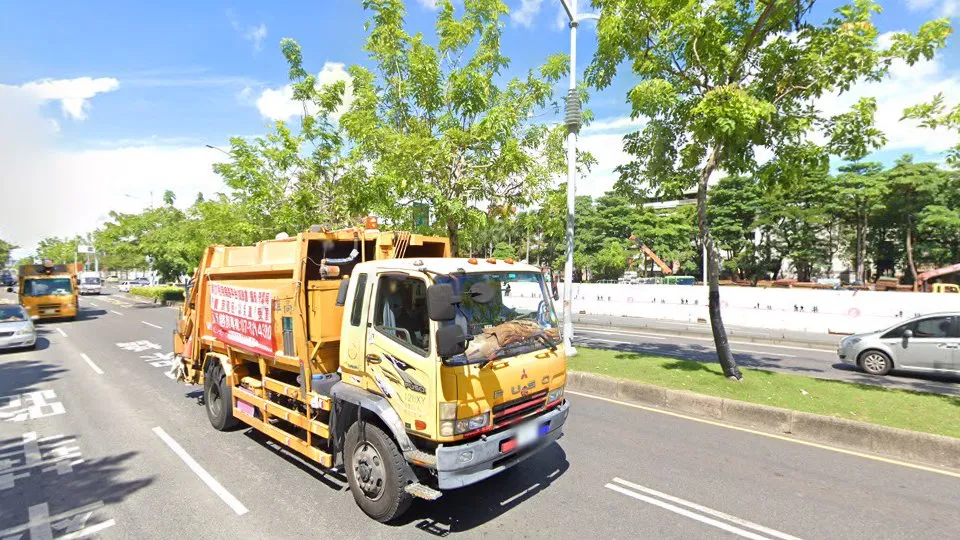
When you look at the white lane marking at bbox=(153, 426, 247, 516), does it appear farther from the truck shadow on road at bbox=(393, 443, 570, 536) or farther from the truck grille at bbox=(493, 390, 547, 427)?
the truck grille at bbox=(493, 390, 547, 427)

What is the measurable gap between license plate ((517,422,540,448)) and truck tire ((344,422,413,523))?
3.59ft

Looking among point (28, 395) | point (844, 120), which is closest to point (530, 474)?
point (844, 120)

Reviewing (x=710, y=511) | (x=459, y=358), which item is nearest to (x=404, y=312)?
→ (x=459, y=358)

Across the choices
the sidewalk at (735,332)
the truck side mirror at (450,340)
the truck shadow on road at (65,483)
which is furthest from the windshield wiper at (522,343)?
the sidewalk at (735,332)

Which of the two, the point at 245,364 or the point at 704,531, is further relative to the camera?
the point at 245,364

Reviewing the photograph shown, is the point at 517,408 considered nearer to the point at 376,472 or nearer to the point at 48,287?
the point at 376,472

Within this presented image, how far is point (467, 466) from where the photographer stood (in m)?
3.84

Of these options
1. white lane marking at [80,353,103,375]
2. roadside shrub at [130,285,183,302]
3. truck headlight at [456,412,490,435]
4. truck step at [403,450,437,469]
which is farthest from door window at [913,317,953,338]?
roadside shrub at [130,285,183,302]

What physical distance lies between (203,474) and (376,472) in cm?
252

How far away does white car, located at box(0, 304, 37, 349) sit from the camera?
13.1 m

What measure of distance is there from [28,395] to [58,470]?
491 centimetres

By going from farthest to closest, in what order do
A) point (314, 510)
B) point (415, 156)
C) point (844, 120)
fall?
point (415, 156)
point (844, 120)
point (314, 510)

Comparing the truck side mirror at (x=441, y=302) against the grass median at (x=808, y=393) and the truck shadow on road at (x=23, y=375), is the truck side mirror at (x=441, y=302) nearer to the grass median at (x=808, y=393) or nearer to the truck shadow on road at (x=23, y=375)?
the grass median at (x=808, y=393)

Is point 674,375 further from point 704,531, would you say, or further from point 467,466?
point 467,466
